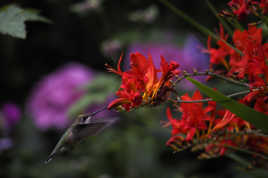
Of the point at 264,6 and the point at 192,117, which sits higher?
the point at 264,6

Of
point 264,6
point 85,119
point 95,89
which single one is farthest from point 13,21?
point 95,89

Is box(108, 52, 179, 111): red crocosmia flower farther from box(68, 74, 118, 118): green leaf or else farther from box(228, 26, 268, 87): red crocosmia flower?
box(68, 74, 118, 118): green leaf

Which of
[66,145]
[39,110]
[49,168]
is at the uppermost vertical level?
[66,145]

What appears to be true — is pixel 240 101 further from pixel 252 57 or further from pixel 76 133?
pixel 76 133

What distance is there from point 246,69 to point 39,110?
118 centimetres

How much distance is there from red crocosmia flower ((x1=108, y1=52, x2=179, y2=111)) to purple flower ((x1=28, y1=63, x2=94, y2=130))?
101 centimetres

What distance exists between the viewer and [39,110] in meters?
1.46

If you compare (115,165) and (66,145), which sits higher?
(66,145)

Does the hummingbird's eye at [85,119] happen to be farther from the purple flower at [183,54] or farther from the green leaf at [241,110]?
the purple flower at [183,54]

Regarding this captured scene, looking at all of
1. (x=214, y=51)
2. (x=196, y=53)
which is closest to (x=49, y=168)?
(x=196, y=53)

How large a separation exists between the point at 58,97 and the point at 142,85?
3.48 ft

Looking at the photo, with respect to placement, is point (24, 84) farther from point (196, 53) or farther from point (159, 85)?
point (159, 85)

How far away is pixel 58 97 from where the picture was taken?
1.40m

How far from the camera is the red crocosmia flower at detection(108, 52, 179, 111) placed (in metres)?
0.37
